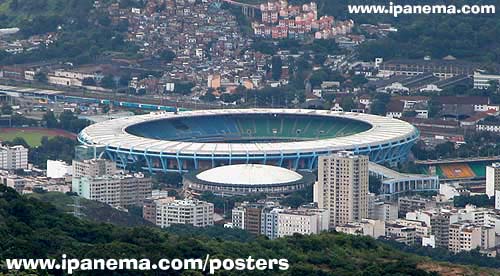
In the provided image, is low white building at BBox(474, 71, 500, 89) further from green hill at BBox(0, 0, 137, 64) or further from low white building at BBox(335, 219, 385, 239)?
low white building at BBox(335, 219, 385, 239)

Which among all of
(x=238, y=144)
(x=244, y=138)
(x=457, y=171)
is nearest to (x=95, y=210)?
(x=238, y=144)

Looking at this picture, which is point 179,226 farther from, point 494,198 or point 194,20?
point 194,20

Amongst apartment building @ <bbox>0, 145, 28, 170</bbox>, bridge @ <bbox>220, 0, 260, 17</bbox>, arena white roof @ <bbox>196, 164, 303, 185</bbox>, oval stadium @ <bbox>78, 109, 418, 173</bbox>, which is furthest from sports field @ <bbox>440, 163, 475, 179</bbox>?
bridge @ <bbox>220, 0, 260, 17</bbox>

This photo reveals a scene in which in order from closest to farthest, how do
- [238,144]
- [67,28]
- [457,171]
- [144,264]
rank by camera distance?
[144,264] → [457,171] → [238,144] → [67,28]

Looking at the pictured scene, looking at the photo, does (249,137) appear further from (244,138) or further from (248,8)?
(248,8)

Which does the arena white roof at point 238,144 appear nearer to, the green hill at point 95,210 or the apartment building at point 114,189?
the apartment building at point 114,189

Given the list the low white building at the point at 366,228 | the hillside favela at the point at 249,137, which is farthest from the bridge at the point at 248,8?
the low white building at the point at 366,228
